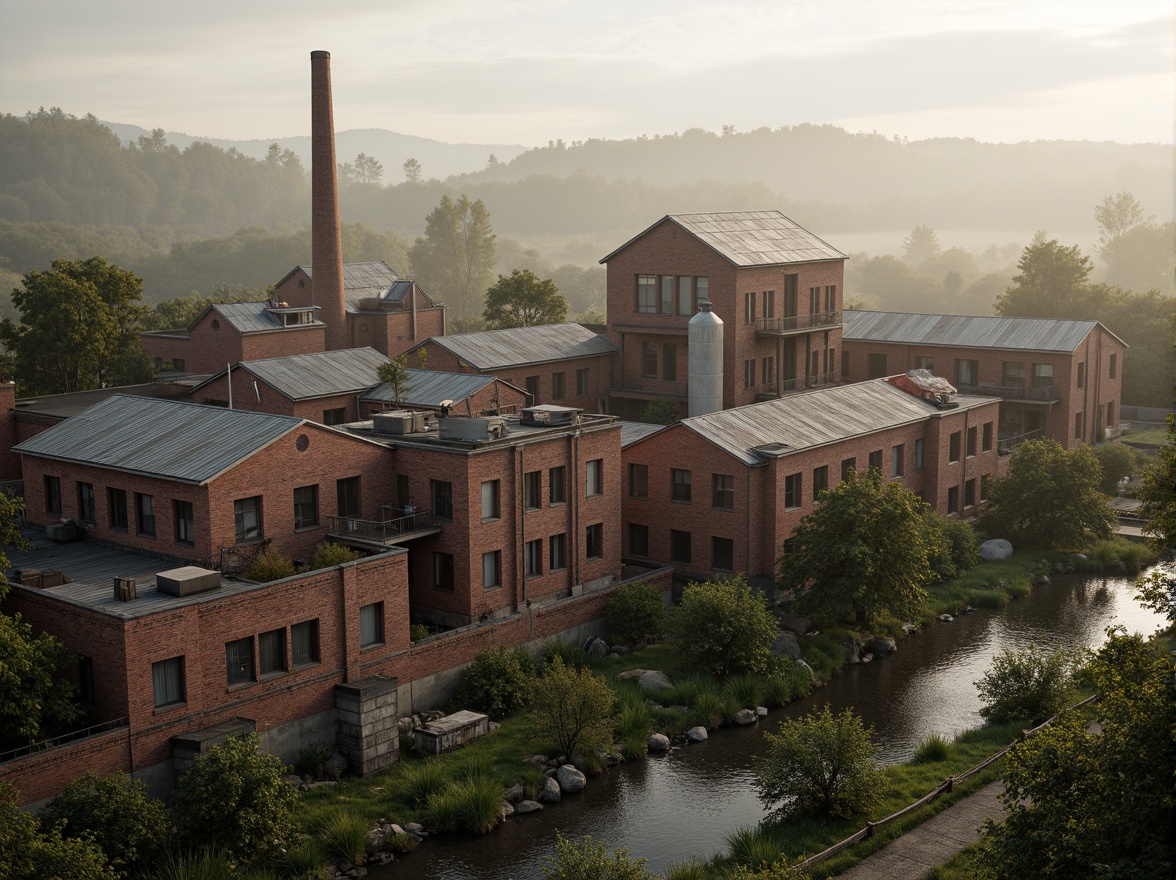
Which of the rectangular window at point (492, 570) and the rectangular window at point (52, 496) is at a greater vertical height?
the rectangular window at point (52, 496)

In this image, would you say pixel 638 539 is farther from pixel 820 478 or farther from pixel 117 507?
pixel 117 507

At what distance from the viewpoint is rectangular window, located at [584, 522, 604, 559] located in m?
45.8

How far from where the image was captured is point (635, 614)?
140ft

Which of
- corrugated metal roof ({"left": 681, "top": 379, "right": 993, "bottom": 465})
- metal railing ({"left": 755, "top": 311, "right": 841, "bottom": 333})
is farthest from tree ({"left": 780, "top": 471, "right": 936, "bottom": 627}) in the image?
metal railing ({"left": 755, "top": 311, "right": 841, "bottom": 333})

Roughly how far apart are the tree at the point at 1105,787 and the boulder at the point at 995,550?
112ft

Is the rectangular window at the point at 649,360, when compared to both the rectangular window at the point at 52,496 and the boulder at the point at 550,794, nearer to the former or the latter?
the rectangular window at the point at 52,496

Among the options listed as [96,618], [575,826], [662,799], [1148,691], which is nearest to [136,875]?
[96,618]

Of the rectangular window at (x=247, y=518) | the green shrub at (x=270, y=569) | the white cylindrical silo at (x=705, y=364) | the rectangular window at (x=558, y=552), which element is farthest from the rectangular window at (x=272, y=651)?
the white cylindrical silo at (x=705, y=364)

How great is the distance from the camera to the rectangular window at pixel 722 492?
4659 centimetres

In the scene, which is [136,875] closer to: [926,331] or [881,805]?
[881,805]

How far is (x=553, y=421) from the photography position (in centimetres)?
4397

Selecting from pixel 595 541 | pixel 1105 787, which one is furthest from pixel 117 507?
pixel 1105 787

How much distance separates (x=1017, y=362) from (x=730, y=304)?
2048 centimetres

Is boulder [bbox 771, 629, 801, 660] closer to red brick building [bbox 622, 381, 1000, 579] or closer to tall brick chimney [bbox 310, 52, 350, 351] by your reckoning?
red brick building [bbox 622, 381, 1000, 579]
